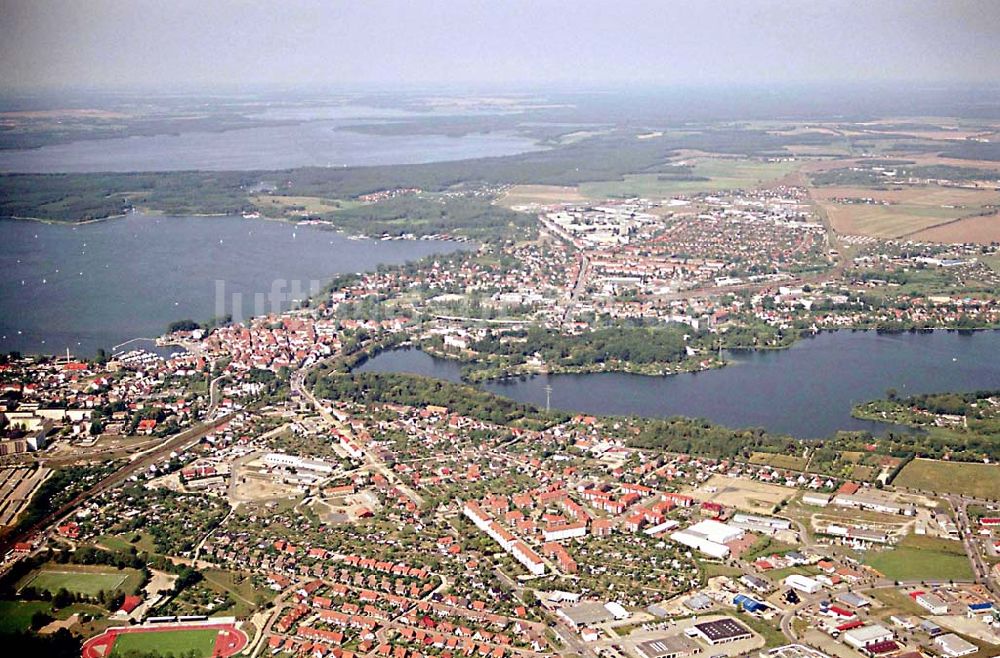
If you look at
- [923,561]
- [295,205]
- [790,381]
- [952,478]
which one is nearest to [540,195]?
[295,205]

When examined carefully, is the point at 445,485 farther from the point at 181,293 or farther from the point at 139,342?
the point at 181,293

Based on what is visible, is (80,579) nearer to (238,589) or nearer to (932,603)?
(238,589)

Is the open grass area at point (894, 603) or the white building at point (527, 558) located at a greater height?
the open grass area at point (894, 603)

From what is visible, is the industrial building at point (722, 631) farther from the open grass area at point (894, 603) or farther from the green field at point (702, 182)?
the green field at point (702, 182)

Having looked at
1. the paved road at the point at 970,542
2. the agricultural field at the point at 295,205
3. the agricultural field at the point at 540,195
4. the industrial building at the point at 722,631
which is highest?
the agricultural field at the point at 540,195

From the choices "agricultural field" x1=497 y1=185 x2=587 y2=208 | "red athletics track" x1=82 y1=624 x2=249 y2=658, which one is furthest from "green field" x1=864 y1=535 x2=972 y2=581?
"agricultural field" x1=497 y1=185 x2=587 y2=208

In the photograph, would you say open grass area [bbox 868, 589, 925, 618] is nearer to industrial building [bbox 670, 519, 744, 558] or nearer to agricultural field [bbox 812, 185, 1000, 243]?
industrial building [bbox 670, 519, 744, 558]

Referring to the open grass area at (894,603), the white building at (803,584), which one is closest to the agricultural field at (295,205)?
the white building at (803,584)
